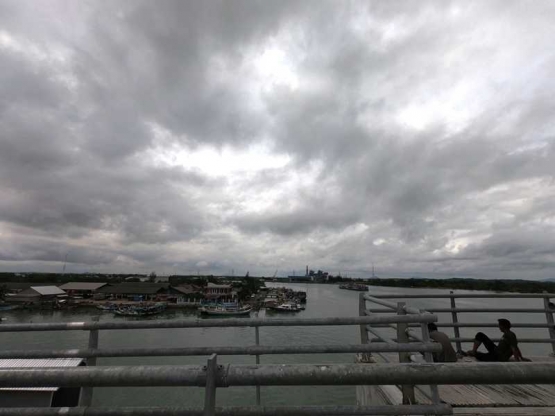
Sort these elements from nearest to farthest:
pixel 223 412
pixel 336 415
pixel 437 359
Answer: pixel 223 412 → pixel 336 415 → pixel 437 359

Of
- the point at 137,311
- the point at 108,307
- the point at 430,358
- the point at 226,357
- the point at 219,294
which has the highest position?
the point at 430,358

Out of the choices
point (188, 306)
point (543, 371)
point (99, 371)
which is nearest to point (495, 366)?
point (543, 371)

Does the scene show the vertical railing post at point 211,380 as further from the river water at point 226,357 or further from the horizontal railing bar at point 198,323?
the river water at point 226,357

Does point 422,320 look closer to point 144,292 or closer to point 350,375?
point 350,375

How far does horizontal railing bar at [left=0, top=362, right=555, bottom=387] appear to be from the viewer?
137 cm

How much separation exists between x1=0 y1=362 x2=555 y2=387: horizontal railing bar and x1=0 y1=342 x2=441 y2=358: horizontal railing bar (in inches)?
39.6

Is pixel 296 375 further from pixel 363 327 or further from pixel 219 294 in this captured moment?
pixel 219 294

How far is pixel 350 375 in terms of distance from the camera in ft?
4.80

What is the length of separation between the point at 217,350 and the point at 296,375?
1.32 meters

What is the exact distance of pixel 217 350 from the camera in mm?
2600

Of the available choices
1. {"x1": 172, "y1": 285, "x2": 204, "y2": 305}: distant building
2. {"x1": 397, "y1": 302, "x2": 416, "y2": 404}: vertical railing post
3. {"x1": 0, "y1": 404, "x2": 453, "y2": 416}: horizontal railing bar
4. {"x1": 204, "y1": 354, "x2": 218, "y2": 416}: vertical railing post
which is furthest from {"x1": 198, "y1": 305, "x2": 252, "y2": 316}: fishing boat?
{"x1": 204, "y1": 354, "x2": 218, "y2": 416}: vertical railing post

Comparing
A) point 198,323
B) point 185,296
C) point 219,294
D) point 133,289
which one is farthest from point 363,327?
point 133,289

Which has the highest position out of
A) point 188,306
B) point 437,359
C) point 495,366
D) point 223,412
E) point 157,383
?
point 495,366

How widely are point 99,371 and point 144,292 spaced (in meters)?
102
